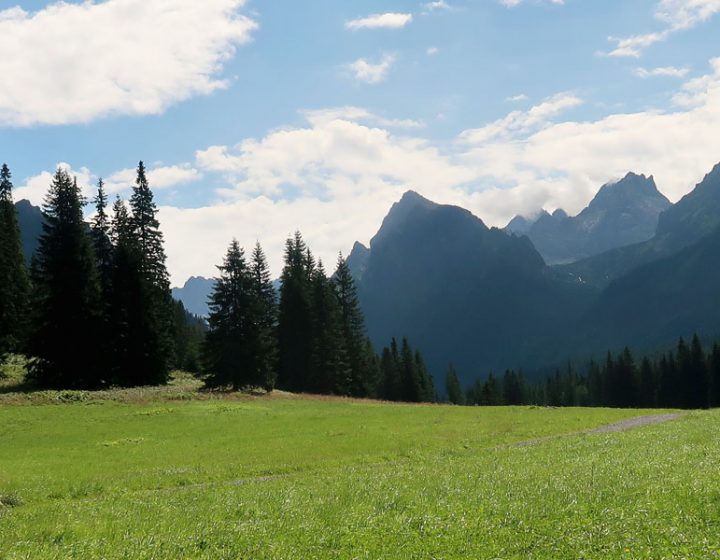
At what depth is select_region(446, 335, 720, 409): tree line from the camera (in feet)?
403

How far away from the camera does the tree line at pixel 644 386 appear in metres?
123

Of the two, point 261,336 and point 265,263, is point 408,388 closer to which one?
point 265,263

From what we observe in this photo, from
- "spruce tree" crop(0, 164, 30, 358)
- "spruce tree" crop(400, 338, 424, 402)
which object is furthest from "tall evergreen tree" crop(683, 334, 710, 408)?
"spruce tree" crop(0, 164, 30, 358)

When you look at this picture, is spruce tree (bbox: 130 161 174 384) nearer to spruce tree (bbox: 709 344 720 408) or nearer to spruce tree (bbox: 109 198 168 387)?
spruce tree (bbox: 109 198 168 387)

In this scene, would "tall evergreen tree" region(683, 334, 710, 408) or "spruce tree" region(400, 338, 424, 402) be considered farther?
"spruce tree" region(400, 338, 424, 402)

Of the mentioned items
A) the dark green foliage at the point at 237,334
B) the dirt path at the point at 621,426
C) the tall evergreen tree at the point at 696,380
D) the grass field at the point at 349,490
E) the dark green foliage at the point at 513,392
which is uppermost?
the dark green foliage at the point at 237,334

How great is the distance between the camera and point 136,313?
222ft

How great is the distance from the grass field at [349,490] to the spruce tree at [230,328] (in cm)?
2507

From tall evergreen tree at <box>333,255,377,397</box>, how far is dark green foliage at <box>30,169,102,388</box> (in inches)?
1750

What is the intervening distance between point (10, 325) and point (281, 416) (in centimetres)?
3943

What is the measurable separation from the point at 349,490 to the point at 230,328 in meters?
56.9

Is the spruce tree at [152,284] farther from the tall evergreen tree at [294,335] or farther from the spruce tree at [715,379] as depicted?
the spruce tree at [715,379]

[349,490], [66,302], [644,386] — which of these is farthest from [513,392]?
[349,490]

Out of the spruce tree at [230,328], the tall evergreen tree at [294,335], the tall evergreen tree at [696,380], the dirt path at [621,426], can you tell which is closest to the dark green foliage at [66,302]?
the spruce tree at [230,328]
